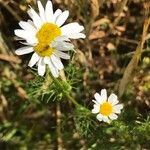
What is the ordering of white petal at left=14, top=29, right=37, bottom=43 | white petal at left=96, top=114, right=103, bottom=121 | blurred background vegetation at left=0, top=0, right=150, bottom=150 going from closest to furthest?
white petal at left=14, top=29, right=37, bottom=43 → white petal at left=96, top=114, right=103, bottom=121 → blurred background vegetation at left=0, top=0, right=150, bottom=150

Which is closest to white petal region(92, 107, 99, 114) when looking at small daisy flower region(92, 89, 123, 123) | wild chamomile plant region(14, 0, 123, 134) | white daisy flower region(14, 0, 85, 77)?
small daisy flower region(92, 89, 123, 123)

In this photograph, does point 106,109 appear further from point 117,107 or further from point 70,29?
point 70,29

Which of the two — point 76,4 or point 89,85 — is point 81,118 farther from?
point 76,4

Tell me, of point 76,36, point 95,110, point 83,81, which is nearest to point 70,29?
point 76,36

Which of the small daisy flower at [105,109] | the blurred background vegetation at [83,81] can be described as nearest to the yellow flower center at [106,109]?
the small daisy flower at [105,109]

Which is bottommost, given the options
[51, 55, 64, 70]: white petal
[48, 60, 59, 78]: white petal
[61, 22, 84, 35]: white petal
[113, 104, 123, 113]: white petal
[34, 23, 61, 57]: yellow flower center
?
[113, 104, 123, 113]: white petal

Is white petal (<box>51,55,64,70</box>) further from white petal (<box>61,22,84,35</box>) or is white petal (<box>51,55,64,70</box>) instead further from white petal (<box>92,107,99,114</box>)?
white petal (<box>92,107,99,114</box>)

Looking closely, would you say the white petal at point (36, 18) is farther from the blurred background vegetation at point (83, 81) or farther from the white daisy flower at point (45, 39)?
the blurred background vegetation at point (83, 81)
